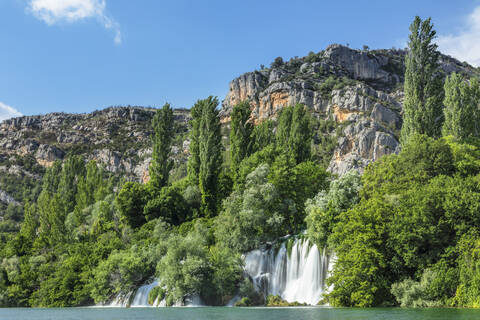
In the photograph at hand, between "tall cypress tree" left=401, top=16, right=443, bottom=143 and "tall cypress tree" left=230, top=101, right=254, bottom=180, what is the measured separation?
941 inches

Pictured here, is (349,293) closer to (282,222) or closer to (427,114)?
(282,222)

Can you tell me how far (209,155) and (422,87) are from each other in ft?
96.2

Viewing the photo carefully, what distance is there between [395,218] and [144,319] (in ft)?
65.5

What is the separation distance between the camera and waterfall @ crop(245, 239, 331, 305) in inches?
1538

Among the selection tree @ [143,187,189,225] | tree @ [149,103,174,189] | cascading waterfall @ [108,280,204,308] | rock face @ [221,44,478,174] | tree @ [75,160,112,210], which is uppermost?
rock face @ [221,44,478,174]

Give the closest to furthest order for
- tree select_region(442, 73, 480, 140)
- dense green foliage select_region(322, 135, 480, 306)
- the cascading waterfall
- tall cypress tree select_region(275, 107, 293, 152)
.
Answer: dense green foliage select_region(322, 135, 480, 306)
the cascading waterfall
tree select_region(442, 73, 480, 140)
tall cypress tree select_region(275, 107, 293, 152)

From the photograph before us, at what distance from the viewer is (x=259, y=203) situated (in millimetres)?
47469

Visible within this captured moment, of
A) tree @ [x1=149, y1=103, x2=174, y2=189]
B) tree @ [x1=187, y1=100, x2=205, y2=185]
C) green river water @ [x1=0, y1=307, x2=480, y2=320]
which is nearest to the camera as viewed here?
green river water @ [x1=0, y1=307, x2=480, y2=320]

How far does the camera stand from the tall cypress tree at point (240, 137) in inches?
2507

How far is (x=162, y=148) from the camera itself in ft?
232

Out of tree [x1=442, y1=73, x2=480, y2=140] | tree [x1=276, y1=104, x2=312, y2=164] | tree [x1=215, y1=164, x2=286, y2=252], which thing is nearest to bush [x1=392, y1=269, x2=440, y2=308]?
tree [x1=215, y1=164, x2=286, y2=252]

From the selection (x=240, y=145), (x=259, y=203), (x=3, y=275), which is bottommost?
(x=3, y=275)

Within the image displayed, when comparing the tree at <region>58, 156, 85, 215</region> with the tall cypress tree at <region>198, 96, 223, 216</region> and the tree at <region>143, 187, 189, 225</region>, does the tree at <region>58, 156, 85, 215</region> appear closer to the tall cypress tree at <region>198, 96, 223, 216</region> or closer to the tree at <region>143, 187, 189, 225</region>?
the tree at <region>143, 187, 189, 225</region>

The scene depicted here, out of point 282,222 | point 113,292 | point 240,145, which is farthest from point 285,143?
point 113,292
